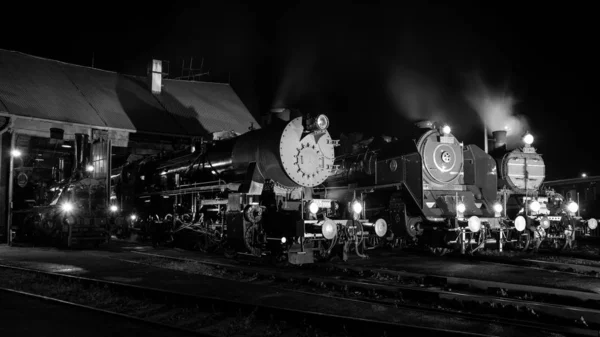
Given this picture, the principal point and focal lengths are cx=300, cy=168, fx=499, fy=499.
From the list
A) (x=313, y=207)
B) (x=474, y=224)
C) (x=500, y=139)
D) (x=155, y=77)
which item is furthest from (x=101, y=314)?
(x=155, y=77)

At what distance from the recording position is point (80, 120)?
76.3 feet

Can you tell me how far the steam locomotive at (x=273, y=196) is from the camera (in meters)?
11.0

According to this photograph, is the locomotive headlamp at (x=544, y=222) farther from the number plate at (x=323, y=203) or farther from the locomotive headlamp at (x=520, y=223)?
the number plate at (x=323, y=203)

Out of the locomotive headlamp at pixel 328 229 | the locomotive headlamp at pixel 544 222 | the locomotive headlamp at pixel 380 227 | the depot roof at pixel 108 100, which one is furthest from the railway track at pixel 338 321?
the depot roof at pixel 108 100

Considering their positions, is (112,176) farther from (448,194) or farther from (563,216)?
(563,216)

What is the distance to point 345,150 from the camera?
55.4ft

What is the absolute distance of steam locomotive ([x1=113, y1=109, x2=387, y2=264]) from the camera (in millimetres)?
10961

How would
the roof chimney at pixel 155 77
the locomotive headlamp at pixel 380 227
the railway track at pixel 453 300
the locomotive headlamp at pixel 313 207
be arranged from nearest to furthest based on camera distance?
the railway track at pixel 453 300
the locomotive headlamp at pixel 313 207
the locomotive headlamp at pixel 380 227
the roof chimney at pixel 155 77

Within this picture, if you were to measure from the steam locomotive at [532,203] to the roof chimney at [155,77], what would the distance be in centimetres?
2014

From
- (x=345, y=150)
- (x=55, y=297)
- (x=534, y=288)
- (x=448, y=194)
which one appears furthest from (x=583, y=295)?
(x=345, y=150)

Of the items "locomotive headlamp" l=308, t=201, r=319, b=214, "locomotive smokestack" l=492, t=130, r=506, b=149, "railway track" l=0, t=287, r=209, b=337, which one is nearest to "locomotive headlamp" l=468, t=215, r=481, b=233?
"locomotive headlamp" l=308, t=201, r=319, b=214

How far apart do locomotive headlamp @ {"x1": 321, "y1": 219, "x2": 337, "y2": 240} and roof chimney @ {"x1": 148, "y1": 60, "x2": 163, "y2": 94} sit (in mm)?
22283

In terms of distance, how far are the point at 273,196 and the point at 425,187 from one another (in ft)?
17.5

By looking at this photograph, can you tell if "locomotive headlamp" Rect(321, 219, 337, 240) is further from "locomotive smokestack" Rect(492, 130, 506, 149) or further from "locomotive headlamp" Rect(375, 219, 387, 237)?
"locomotive smokestack" Rect(492, 130, 506, 149)
